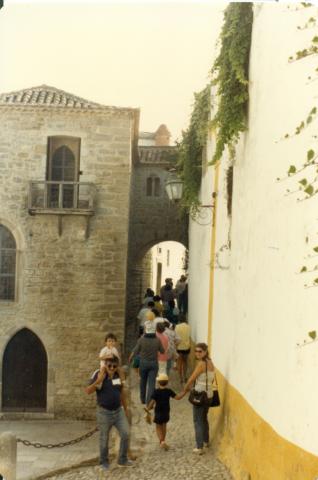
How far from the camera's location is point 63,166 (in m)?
18.8

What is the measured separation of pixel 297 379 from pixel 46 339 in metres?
14.4

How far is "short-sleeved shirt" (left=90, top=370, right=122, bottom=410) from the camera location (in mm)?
7926

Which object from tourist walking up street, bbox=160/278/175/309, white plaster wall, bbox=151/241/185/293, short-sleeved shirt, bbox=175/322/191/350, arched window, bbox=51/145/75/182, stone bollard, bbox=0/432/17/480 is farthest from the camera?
white plaster wall, bbox=151/241/185/293

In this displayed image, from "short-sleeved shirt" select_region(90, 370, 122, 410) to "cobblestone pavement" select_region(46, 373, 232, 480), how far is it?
34.6 inches

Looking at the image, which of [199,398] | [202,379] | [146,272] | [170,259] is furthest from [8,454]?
[170,259]

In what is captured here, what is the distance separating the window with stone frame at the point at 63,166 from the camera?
61.2 ft

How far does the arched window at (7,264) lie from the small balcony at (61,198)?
1.14 metres

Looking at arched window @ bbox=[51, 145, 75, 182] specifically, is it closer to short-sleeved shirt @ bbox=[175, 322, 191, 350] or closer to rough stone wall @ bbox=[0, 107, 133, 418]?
rough stone wall @ bbox=[0, 107, 133, 418]

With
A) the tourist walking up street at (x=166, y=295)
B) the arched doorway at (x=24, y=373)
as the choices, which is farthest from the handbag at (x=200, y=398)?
the arched doorway at (x=24, y=373)

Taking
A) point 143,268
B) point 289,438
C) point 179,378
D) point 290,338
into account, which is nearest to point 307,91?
point 290,338

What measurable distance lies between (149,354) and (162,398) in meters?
1.56

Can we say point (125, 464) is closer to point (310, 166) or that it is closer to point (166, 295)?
point (310, 166)

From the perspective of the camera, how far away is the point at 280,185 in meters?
5.77

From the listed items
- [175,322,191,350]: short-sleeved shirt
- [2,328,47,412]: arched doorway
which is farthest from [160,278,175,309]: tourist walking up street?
[175,322,191,350]: short-sleeved shirt
